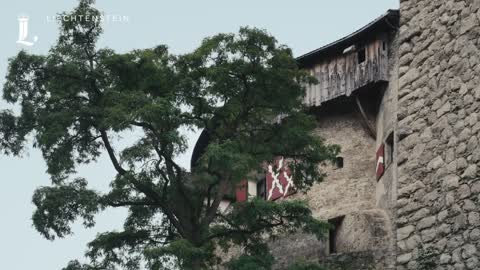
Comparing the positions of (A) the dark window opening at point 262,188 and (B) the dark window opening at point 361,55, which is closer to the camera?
(B) the dark window opening at point 361,55

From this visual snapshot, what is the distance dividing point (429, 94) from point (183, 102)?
8564 millimetres

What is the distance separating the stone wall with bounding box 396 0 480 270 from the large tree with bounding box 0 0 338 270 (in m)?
7.50

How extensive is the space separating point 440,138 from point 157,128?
335 inches

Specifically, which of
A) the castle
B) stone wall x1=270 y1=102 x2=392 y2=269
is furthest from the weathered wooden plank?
the castle

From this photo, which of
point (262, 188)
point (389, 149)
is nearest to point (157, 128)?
point (389, 149)

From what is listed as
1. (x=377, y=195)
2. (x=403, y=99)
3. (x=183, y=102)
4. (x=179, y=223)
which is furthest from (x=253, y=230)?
Result: (x=403, y=99)

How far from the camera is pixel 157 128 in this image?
15945 millimetres

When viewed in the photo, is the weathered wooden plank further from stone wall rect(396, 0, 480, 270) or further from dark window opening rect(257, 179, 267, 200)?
stone wall rect(396, 0, 480, 270)

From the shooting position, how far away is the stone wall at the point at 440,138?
7637 mm

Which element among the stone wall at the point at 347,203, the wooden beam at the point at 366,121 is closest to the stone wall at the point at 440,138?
the stone wall at the point at 347,203

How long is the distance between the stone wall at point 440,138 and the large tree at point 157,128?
295 inches

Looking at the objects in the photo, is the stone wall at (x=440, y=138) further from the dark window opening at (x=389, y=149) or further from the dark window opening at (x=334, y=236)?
the dark window opening at (x=334, y=236)

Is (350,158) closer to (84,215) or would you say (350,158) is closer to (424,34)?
(84,215)

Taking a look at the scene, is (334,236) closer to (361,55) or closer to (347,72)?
(347,72)
